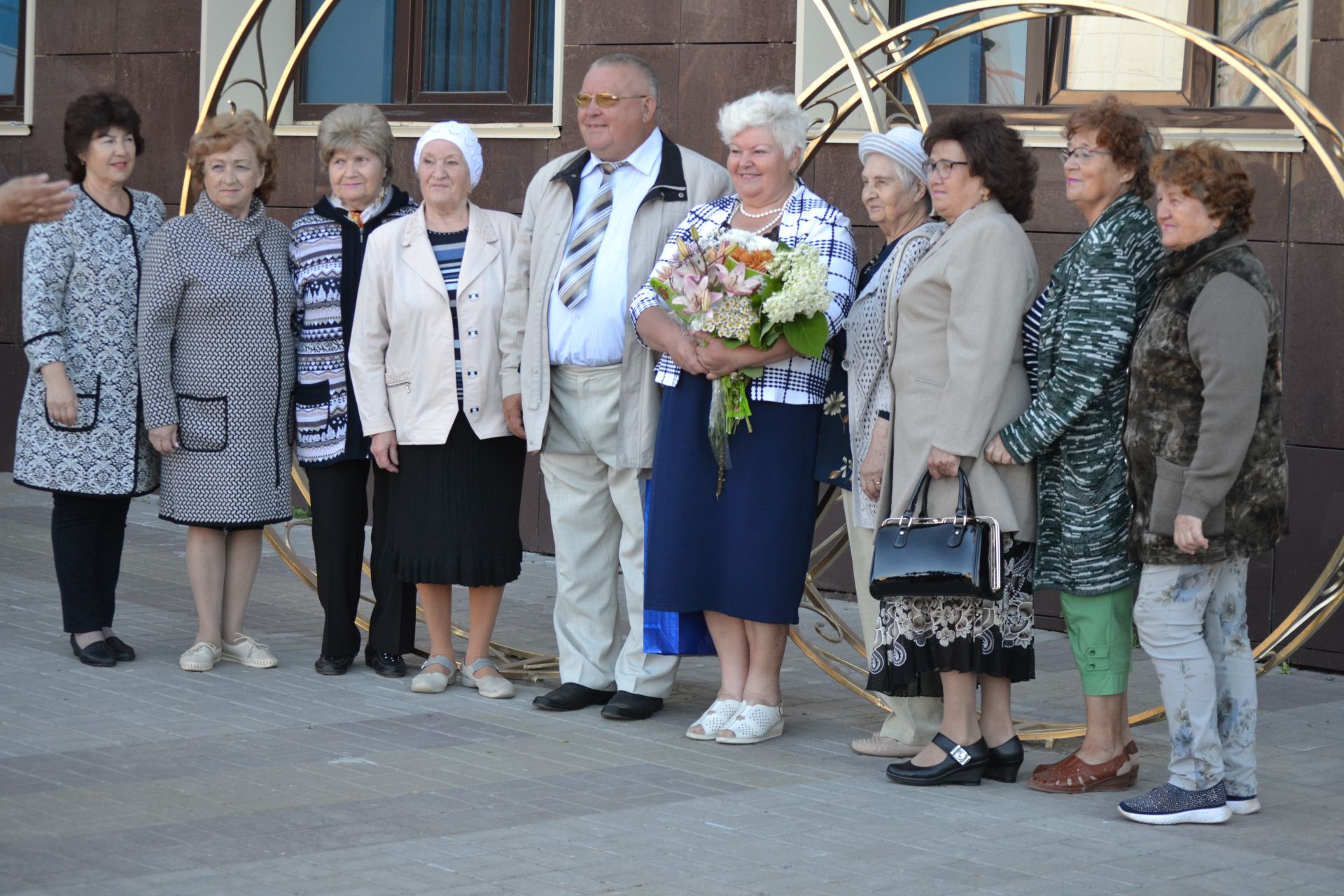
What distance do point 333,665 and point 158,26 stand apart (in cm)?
603

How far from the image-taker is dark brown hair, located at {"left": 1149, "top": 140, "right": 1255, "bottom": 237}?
15.6 ft

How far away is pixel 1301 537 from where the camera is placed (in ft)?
24.0

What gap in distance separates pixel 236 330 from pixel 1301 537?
14.2 feet

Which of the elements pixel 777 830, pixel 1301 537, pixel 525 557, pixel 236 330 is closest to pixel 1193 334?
pixel 777 830

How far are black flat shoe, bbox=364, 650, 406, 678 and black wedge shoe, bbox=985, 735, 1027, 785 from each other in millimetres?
2371

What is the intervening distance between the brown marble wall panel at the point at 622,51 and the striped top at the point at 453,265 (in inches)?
110

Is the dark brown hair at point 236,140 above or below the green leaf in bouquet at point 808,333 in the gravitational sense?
above

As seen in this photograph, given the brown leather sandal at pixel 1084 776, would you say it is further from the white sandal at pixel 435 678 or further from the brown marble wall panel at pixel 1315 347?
the brown marble wall panel at pixel 1315 347

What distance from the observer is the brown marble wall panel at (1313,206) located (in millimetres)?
7238

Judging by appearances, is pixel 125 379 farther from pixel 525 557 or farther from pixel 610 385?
pixel 525 557

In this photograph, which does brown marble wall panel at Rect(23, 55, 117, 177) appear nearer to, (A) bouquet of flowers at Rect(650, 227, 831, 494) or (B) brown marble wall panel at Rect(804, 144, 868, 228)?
(B) brown marble wall panel at Rect(804, 144, 868, 228)

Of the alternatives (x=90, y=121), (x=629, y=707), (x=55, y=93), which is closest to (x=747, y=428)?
(x=629, y=707)

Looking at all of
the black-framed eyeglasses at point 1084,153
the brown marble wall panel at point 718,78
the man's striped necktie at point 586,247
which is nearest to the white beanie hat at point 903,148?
the black-framed eyeglasses at point 1084,153

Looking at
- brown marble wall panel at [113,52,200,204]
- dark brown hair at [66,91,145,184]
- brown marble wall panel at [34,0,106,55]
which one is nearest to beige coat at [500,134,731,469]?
dark brown hair at [66,91,145,184]
